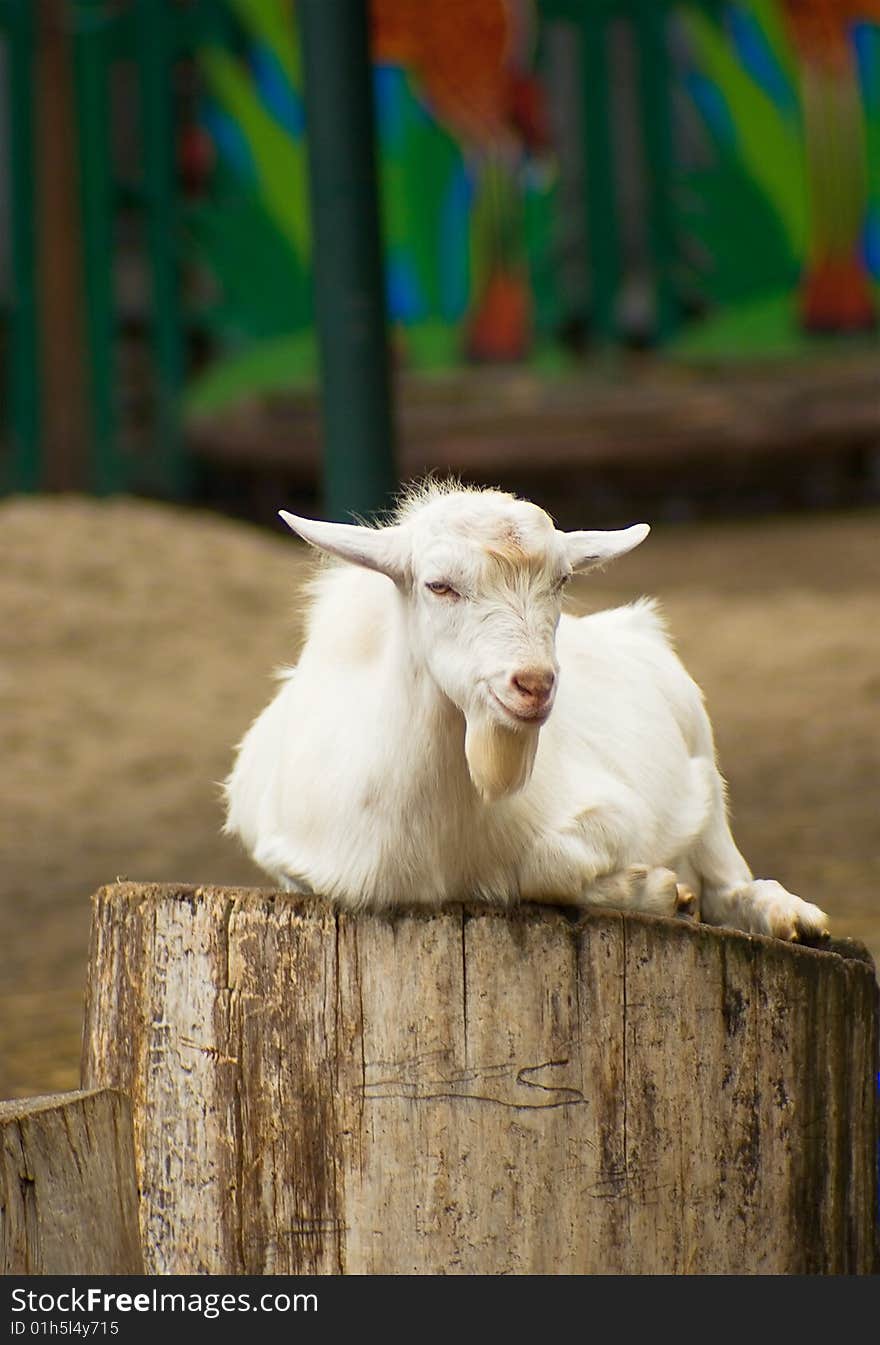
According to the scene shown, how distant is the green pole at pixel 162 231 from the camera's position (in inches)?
528

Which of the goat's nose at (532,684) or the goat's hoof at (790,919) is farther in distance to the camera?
the goat's hoof at (790,919)

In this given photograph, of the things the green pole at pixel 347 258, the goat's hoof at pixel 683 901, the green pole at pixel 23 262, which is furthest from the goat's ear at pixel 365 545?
the green pole at pixel 23 262

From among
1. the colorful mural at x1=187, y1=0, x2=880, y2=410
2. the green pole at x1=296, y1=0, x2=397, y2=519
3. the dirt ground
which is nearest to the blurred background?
the colorful mural at x1=187, y1=0, x2=880, y2=410

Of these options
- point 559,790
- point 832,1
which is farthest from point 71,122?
point 559,790

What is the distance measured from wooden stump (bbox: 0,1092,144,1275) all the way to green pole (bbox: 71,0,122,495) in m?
11.2

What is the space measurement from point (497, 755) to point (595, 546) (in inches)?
13.9

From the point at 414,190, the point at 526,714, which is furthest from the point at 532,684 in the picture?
the point at 414,190


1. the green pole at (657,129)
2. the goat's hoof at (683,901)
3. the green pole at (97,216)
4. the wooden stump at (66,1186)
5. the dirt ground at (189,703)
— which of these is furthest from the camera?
the green pole at (657,129)

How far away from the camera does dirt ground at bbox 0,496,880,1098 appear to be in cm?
650

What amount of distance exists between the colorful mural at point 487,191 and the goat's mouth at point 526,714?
11071 mm

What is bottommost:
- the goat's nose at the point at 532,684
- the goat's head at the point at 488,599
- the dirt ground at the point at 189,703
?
the goat's nose at the point at 532,684

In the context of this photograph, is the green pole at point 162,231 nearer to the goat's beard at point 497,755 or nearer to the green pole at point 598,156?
the green pole at point 598,156

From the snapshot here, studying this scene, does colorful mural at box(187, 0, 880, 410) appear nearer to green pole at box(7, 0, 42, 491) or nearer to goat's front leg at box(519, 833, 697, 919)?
green pole at box(7, 0, 42, 491)

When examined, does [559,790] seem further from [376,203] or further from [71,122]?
[71,122]
